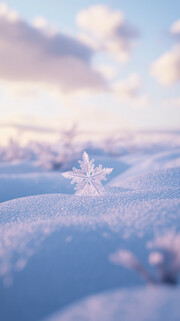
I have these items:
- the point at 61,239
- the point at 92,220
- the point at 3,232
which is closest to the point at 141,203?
the point at 92,220

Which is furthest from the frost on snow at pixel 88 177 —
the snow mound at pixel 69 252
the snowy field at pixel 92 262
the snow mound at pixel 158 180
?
the snow mound at pixel 158 180

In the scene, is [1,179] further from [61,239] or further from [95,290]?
[95,290]

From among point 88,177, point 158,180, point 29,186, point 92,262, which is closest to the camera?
point 92,262

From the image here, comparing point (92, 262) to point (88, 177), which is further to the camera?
point (88, 177)

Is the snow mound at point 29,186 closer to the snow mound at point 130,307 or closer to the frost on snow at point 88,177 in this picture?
the frost on snow at point 88,177

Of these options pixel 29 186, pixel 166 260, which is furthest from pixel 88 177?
pixel 29 186

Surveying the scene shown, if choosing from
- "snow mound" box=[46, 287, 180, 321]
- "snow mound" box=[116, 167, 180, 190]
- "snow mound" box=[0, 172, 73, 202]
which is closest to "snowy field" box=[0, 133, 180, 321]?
"snow mound" box=[46, 287, 180, 321]

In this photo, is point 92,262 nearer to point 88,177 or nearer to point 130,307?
point 130,307

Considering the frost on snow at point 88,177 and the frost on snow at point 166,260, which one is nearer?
the frost on snow at point 166,260
